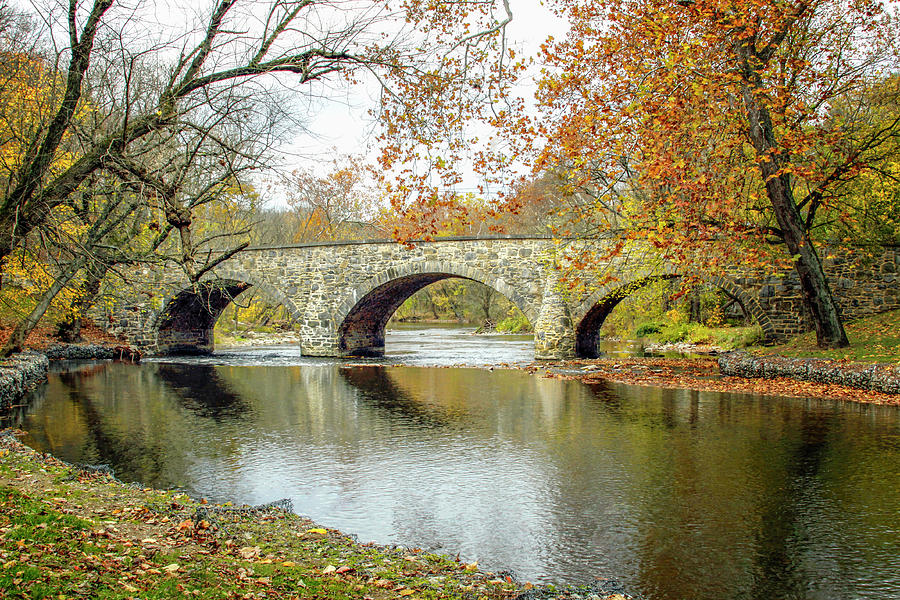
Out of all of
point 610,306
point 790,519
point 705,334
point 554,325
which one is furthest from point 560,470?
point 705,334

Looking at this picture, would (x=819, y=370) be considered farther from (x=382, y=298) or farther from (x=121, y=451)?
(x=382, y=298)

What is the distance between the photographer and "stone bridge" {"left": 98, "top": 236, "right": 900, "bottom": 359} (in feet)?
56.9

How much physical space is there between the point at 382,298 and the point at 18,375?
42.3ft

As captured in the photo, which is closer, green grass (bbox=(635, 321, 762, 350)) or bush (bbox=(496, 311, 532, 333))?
green grass (bbox=(635, 321, 762, 350))

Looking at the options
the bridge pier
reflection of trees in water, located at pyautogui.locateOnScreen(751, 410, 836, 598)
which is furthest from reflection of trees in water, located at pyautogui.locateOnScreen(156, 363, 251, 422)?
the bridge pier

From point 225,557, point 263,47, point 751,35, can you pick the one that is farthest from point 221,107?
point 751,35

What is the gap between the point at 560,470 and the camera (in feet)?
24.9

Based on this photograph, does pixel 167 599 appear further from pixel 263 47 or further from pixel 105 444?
pixel 105 444

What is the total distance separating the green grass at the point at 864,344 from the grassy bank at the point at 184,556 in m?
11.3

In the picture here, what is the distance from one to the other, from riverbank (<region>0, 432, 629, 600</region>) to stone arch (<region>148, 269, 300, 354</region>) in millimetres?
18286

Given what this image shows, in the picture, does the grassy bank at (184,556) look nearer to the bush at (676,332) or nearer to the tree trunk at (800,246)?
the tree trunk at (800,246)

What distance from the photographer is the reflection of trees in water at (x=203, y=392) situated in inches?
472

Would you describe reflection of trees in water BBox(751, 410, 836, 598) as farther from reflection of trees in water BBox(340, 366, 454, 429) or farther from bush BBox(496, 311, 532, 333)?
bush BBox(496, 311, 532, 333)

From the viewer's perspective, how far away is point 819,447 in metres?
8.41
